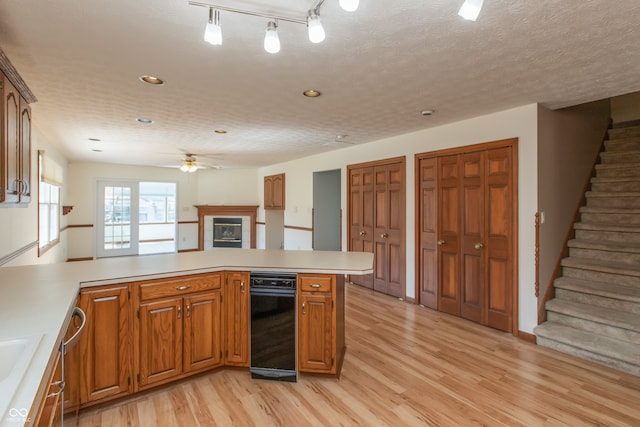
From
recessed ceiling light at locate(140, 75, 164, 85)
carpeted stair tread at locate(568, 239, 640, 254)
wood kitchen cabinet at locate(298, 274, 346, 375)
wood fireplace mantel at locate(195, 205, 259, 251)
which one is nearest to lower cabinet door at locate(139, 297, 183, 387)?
wood kitchen cabinet at locate(298, 274, 346, 375)

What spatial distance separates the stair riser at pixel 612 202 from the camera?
3854 millimetres

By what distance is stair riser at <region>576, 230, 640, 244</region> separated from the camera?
11.7ft

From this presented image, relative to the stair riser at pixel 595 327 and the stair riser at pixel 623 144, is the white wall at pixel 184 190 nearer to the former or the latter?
the stair riser at pixel 595 327

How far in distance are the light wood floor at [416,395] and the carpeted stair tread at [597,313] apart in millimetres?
459

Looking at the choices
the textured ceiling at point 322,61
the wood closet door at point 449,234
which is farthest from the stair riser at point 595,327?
the textured ceiling at point 322,61

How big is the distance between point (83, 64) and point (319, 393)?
111 inches

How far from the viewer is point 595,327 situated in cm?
302

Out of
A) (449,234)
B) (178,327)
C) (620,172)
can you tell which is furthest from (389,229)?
(178,327)

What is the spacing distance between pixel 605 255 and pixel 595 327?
96cm

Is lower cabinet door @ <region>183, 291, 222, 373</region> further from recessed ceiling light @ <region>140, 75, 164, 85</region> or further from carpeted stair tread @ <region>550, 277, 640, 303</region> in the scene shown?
carpeted stair tread @ <region>550, 277, 640, 303</region>

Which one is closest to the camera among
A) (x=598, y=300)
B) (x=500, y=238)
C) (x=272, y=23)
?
(x=272, y=23)

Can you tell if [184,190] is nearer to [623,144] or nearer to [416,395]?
[416,395]

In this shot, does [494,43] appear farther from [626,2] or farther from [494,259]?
[494,259]

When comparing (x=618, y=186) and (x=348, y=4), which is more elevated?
(x=348, y=4)
